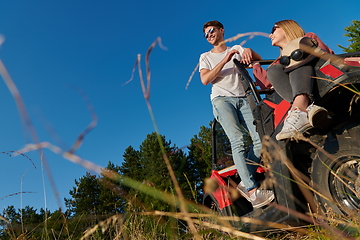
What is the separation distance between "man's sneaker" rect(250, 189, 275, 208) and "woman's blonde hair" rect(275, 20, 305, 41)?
1.45 meters

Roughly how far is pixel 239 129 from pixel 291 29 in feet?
3.74

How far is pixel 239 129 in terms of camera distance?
324 cm

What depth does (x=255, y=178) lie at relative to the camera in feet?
10.7

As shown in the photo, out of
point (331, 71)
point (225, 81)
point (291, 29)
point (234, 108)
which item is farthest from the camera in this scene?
point (225, 81)

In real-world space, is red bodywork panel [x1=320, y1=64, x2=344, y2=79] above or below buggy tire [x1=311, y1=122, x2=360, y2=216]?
above

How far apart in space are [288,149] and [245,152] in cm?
99

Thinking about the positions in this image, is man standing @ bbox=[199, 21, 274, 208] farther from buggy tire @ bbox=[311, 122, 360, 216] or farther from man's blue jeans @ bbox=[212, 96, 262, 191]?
buggy tire @ bbox=[311, 122, 360, 216]

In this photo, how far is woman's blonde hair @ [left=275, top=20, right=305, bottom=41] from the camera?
8.66 ft

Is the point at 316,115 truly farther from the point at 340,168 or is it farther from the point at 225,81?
the point at 225,81

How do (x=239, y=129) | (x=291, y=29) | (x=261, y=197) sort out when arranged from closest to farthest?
(x=291, y=29), (x=261, y=197), (x=239, y=129)

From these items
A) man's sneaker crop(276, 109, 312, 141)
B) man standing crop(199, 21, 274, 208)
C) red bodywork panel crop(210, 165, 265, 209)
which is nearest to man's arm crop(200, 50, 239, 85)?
man standing crop(199, 21, 274, 208)

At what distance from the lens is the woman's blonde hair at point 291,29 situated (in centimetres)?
264

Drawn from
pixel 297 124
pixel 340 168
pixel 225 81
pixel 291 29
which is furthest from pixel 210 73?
pixel 340 168

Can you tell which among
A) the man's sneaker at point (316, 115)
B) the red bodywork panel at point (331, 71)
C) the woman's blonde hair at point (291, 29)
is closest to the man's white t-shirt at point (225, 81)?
the woman's blonde hair at point (291, 29)
